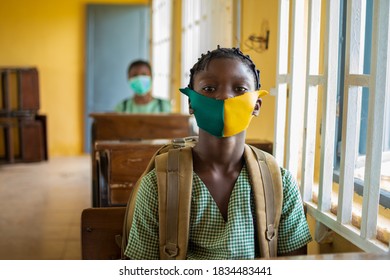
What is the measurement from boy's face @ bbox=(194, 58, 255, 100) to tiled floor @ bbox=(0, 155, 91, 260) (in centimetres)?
235

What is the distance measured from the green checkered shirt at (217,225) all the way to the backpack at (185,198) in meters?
0.03

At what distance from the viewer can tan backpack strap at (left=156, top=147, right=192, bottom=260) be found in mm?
1452

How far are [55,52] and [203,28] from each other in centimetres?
480

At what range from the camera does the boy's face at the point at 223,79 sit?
1.47m

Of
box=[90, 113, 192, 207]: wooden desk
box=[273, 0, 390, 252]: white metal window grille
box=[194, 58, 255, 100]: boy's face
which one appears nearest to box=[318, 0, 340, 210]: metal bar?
box=[273, 0, 390, 252]: white metal window grille

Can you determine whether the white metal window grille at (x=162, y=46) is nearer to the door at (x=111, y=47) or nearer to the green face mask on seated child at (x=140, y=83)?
the green face mask on seated child at (x=140, y=83)

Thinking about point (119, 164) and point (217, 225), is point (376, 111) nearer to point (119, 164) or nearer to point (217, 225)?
point (217, 225)

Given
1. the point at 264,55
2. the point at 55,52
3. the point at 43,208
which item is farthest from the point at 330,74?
the point at 55,52

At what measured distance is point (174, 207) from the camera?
1.46 m

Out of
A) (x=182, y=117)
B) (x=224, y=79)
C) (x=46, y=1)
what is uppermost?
(x=46, y=1)

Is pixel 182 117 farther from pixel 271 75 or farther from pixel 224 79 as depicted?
pixel 224 79

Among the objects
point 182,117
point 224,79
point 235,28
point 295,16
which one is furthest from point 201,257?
point 182,117

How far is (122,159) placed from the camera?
2594mm
